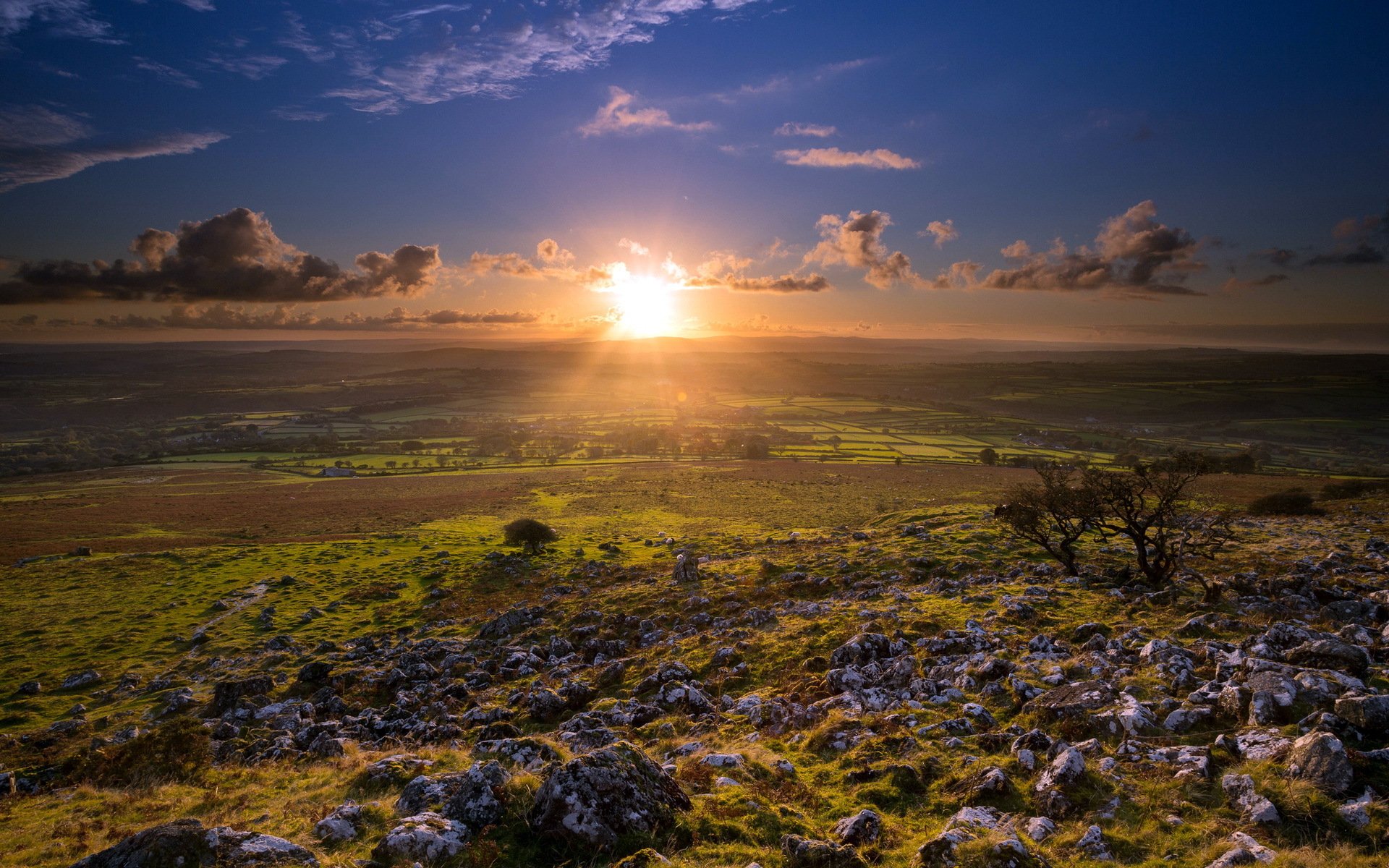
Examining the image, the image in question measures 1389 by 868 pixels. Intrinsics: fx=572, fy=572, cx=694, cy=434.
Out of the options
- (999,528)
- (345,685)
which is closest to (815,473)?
(999,528)

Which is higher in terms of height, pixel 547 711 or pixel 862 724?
pixel 862 724

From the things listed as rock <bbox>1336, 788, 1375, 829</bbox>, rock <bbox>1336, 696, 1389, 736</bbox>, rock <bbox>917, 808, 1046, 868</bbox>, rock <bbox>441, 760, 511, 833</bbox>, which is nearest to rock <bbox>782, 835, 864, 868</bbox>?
rock <bbox>917, 808, 1046, 868</bbox>

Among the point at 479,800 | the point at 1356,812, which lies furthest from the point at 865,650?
the point at 479,800

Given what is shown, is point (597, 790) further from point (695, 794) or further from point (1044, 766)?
point (1044, 766)

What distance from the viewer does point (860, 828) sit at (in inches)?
427

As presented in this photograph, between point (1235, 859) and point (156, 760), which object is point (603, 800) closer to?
point (1235, 859)

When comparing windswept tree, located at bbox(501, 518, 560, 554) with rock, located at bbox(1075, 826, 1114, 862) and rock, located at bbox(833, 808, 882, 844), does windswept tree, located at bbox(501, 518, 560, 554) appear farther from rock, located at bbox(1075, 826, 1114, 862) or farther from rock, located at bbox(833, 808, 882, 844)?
rock, located at bbox(1075, 826, 1114, 862)

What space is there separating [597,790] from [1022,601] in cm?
2224

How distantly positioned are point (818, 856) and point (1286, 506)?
68297 mm

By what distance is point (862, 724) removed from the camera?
16.0 metres

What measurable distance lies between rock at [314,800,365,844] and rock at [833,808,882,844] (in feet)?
31.4

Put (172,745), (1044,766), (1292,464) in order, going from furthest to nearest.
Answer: (1292,464)
(172,745)
(1044,766)

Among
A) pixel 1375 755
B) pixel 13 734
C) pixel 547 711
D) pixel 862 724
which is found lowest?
pixel 13 734

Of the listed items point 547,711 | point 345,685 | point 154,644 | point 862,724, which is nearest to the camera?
point 862,724
